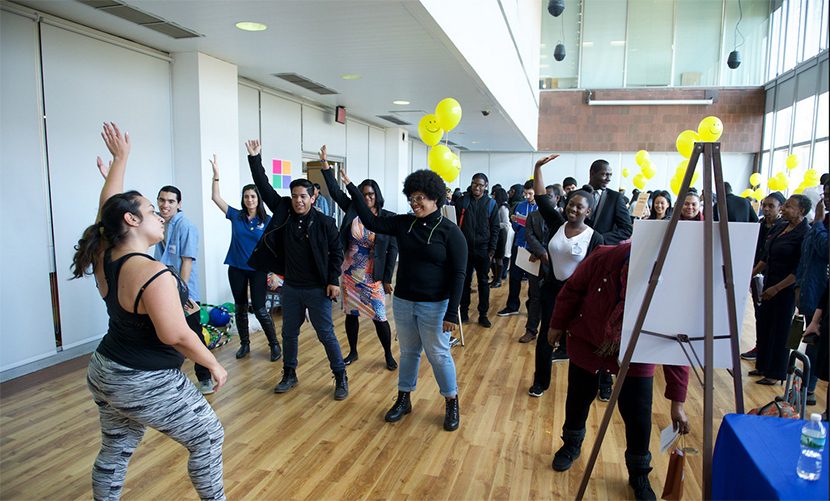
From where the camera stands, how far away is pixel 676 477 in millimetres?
2254

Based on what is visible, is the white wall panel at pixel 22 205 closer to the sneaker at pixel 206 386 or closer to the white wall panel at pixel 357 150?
the sneaker at pixel 206 386

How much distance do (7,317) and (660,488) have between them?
4710 millimetres

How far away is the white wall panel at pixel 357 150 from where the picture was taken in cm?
970

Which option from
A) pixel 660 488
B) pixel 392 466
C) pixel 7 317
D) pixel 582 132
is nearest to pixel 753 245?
pixel 660 488

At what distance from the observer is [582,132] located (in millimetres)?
16125

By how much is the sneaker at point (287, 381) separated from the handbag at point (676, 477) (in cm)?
269

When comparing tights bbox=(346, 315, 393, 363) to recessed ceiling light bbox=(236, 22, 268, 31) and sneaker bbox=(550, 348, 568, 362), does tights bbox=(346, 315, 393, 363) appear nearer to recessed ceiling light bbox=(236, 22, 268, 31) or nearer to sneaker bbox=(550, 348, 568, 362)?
sneaker bbox=(550, 348, 568, 362)

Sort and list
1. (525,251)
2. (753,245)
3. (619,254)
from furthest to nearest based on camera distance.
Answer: (525,251) → (619,254) → (753,245)

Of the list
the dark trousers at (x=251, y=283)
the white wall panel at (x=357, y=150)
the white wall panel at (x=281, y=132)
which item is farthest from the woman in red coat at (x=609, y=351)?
the white wall panel at (x=357, y=150)

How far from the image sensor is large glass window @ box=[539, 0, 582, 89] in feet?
53.9

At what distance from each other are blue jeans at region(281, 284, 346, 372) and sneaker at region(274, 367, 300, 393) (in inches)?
8.4

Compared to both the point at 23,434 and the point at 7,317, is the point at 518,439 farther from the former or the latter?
the point at 7,317

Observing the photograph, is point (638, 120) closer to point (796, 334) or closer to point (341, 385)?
point (796, 334)

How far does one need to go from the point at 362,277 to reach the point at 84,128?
111 inches
